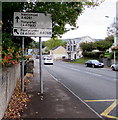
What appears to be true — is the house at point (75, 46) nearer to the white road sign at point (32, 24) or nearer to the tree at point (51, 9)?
the tree at point (51, 9)

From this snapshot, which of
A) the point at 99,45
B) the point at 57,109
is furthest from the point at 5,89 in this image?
the point at 99,45

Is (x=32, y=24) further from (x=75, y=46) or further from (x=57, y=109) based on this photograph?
(x=75, y=46)

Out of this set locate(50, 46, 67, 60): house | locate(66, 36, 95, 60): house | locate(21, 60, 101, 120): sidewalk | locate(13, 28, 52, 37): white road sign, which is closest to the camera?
locate(21, 60, 101, 120): sidewalk

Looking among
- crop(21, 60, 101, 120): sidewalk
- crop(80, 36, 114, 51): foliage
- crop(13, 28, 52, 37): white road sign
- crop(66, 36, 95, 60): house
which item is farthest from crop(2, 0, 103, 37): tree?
crop(66, 36, 95, 60): house

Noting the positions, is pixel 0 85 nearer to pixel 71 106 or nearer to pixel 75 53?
pixel 71 106

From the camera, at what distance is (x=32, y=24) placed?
7.10 m

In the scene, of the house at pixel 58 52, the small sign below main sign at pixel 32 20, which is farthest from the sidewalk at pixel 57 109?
the house at pixel 58 52

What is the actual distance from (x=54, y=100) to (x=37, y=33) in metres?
2.71

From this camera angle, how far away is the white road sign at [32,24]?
22.7 feet

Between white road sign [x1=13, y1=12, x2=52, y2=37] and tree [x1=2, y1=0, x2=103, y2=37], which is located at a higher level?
tree [x1=2, y1=0, x2=103, y2=37]

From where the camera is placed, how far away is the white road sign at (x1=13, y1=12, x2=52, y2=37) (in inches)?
273

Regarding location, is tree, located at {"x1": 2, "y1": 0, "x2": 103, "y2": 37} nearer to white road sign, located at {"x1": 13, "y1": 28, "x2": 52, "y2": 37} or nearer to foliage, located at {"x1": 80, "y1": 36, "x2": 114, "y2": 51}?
white road sign, located at {"x1": 13, "y1": 28, "x2": 52, "y2": 37}

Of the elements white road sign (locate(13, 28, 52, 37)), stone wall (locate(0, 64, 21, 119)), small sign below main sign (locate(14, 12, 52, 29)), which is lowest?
stone wall (locate(0, 64, 21, 119))

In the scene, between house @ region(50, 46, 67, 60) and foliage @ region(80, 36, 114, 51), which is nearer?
foliage @ region(80, 36, 114, 51)
